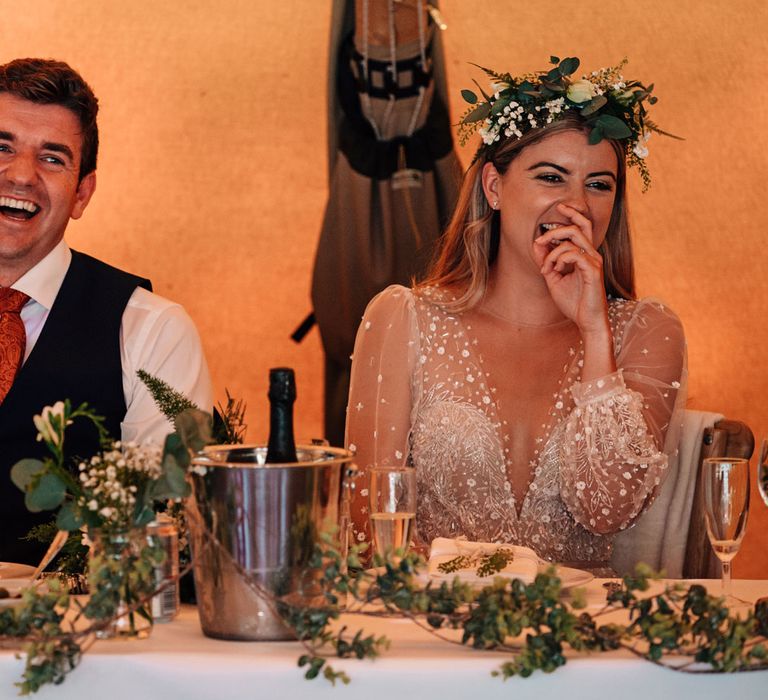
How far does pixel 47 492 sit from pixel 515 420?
5.44 feet

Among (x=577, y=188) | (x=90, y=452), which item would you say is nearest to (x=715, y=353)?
(x=577, y=188)

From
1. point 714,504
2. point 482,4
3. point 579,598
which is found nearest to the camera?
point 579,598

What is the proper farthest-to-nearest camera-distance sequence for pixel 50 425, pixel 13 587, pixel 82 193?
pixel 82 193, pixel 13 587, pixel 50 425

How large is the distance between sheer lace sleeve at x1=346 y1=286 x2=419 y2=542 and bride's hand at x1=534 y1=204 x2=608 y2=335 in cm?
38

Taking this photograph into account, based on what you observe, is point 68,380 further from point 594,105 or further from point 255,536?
point 255,536

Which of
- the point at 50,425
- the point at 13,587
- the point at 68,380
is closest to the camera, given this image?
the point at 50,425

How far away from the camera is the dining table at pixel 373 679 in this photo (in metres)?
1.31

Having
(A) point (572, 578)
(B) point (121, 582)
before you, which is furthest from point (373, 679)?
(A) point (572, 578)

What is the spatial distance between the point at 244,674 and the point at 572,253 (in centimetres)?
164

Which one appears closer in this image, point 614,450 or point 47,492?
point 47,492

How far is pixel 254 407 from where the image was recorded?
4676mm

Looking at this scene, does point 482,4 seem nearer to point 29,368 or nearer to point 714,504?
point 29,368

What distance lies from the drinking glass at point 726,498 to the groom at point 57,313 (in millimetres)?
1382

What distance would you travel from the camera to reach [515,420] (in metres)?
2.88
